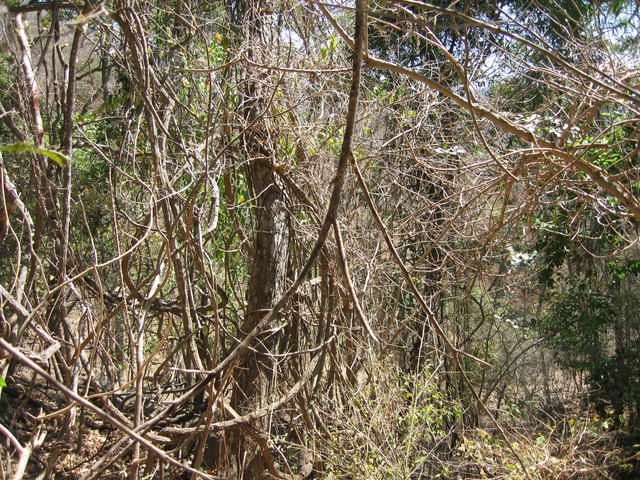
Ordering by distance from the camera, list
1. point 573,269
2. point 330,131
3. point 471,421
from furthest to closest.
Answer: point 573,269 < point 471,421 < point 330,131

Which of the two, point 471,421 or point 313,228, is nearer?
point 313,228

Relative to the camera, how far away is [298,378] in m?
3.18

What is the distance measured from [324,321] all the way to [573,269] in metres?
5.43

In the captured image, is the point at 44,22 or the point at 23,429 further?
the point at 23,429

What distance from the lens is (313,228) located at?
126 inches

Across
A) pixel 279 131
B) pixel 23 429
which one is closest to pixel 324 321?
pixel 279 131

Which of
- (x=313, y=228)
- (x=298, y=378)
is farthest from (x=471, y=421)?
(x=313, y=228)

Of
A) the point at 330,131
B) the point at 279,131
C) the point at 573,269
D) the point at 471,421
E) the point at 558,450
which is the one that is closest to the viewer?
the point at 279,131

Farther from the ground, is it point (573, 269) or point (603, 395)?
point (573, 269)

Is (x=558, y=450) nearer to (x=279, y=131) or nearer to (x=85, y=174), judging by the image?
(x=279, y=131)

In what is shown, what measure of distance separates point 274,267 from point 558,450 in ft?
10.4

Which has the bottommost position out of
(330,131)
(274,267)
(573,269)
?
(573,269)

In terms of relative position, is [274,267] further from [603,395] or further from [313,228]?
[603,395]

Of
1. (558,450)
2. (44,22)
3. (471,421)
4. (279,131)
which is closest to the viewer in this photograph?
(44,22)
